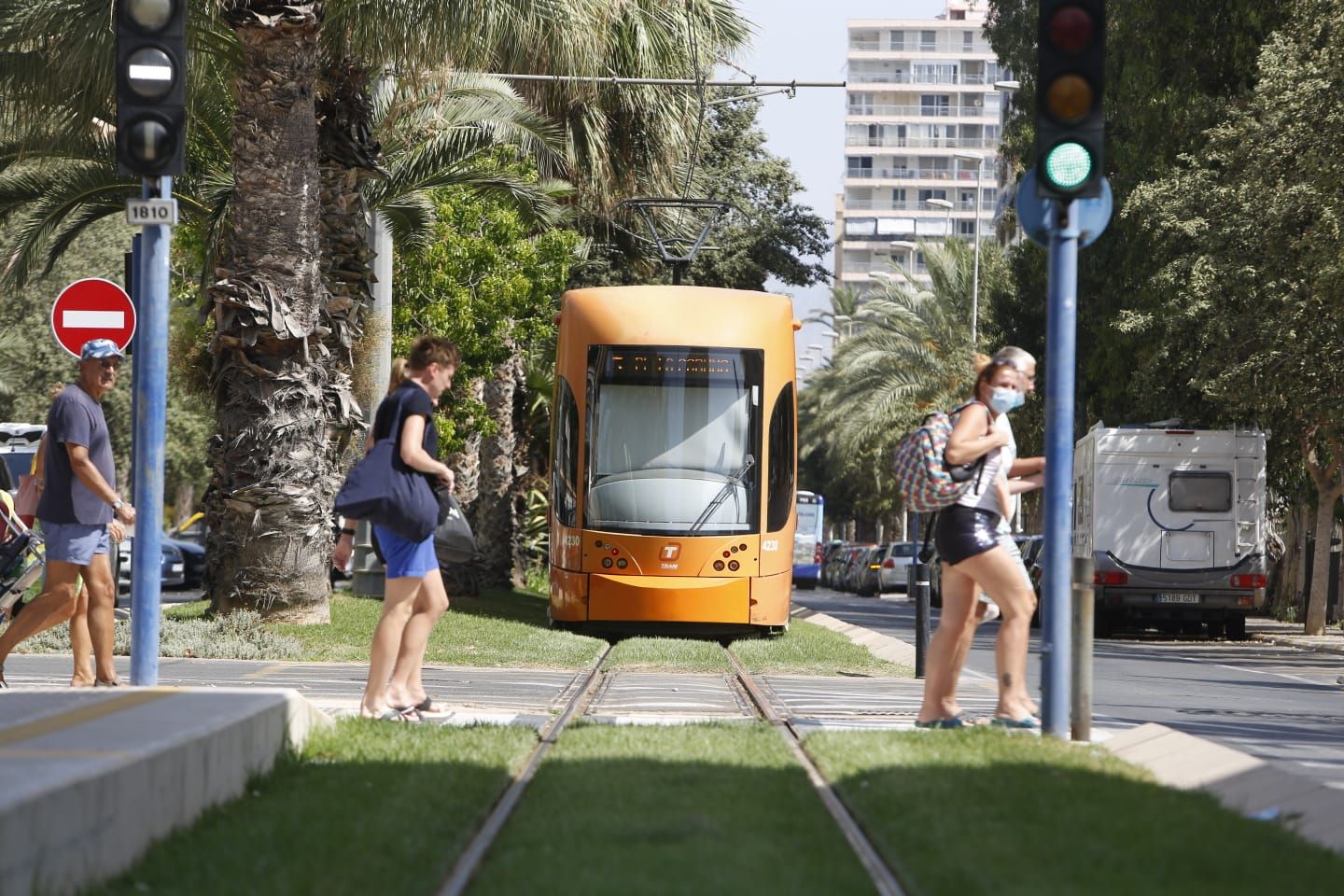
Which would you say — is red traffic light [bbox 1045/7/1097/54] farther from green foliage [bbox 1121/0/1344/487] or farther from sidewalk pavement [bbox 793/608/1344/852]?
green foliage [bbox 1121/0/1344/487]

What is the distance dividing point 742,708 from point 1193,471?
59.5 feet

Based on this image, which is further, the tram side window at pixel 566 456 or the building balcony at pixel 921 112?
the building balcony at pixel 921 112

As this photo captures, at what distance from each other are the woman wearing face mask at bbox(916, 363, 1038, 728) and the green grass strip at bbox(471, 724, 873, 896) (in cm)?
110

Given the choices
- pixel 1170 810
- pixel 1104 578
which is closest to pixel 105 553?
pixel 1170 810

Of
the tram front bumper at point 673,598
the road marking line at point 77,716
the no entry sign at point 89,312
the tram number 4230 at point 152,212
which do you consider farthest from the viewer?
the tram front bumper at point 673,598

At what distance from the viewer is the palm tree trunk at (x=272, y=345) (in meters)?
17.1

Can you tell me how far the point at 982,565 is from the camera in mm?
9023

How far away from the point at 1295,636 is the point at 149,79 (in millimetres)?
25276

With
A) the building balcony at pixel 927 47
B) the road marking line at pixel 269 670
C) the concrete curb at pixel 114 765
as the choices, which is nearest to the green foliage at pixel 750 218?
the road marking line at pixel 269 670

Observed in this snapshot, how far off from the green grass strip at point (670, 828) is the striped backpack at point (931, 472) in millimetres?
1421

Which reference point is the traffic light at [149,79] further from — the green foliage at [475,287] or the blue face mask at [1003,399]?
the green foliage at [475,287]

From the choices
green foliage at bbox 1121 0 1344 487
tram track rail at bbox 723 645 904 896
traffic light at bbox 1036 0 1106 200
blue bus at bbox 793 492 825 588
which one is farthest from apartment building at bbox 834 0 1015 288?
Answer: traffic light at bbox 1036 0 1106 200

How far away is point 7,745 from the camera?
226 inches

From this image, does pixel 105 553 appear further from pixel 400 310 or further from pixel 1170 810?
pixel 400 310
